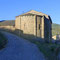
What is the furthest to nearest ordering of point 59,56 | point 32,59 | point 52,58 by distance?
point 59,56
point 52,58
point 32,59

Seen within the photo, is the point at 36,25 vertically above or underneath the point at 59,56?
above

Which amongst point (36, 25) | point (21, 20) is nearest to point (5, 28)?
point (21, 20)

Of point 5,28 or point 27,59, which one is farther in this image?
point 5,28

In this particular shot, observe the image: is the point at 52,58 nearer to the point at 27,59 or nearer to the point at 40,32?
the point at 27,59

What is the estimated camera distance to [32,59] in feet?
63.9

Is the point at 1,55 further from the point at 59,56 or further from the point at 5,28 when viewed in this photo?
the point at 5,28

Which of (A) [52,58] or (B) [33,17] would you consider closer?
(A) [52,58]

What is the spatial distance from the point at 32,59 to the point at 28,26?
3660cm

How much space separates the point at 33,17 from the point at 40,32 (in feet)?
18.1

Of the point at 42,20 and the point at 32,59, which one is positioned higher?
the point at 42,20

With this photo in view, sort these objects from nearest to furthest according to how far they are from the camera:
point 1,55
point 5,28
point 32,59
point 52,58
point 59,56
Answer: point 1,55 < point 32,59 < point 52,58 < point 59,56 < point 5,28

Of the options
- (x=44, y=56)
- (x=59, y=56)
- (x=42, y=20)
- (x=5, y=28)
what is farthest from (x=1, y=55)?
(x=42, y=20)

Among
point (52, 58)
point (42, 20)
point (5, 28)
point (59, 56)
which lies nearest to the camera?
point (52, 58)

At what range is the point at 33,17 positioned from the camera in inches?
2196
